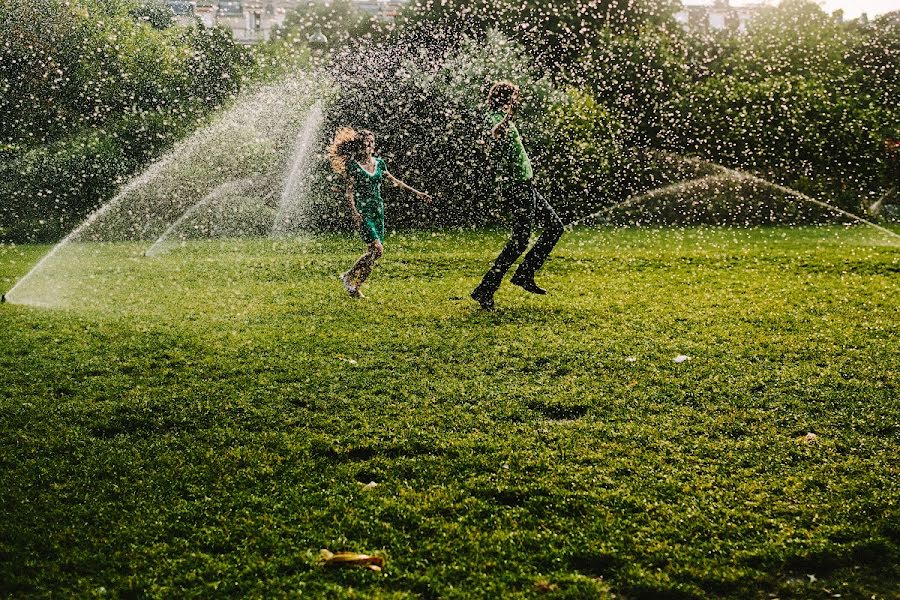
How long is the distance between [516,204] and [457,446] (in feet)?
11.7

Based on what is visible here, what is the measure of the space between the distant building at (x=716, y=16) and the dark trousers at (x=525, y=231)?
21.2 meters

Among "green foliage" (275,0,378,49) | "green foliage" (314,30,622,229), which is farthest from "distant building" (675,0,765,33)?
"green foliage" (314,30,622,229)

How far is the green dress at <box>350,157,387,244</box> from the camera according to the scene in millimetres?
8195

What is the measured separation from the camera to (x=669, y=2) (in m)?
26.0

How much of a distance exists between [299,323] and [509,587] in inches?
179

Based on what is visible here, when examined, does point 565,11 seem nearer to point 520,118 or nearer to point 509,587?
point 520,118

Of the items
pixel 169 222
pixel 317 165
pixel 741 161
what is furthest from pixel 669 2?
pixel 169 222

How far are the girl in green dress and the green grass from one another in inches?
23.1

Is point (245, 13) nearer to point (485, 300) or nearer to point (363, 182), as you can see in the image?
point (363, 182)

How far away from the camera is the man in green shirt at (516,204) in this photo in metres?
7.16

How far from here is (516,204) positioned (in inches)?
287

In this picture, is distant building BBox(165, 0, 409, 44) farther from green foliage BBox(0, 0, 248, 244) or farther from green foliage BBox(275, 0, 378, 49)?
green foliage BBox(0, 0, 248, 244)

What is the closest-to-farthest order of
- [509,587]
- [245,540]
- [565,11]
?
[509,587] < [245,540] < [565,11]

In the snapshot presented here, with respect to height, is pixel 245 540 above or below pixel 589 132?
below
